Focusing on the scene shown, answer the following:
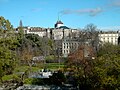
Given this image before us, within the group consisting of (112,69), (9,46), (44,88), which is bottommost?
(44,88)

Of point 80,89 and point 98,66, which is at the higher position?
point 98,66

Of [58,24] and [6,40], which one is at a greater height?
[58,24]

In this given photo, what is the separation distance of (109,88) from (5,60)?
6.10 meters

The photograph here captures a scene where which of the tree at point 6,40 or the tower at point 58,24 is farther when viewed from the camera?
the tower at point 58,24

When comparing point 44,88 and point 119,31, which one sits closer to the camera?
point 44,88

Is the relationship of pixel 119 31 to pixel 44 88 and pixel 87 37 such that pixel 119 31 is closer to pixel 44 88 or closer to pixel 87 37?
pixel 87 37

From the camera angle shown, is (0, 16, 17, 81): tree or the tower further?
the tower

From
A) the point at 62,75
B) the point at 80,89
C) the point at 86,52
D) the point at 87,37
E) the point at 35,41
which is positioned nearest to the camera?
the point at 80,89

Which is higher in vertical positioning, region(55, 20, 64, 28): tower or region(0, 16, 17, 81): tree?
region(55, 20, 64, 28): tower

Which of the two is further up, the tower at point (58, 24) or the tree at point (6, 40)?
the tower at point (58, 24)

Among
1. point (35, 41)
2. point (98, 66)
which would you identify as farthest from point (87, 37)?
point (98, 66)

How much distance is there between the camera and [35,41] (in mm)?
75875

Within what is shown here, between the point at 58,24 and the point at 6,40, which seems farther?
the point at 58,24

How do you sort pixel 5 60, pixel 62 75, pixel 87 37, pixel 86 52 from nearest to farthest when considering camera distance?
pixel 5 60 → pixel 62 75 → pixel 86 52 → pixel 87 37
